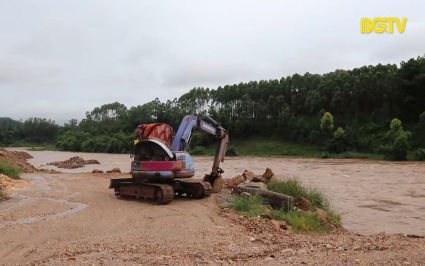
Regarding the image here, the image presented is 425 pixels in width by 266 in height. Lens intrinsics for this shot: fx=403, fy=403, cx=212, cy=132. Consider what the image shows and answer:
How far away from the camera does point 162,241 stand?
6316 mm

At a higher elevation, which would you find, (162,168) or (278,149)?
(278,149)

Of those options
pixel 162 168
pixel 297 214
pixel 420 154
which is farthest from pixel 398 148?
pixel 162 168

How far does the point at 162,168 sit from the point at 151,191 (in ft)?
2.09

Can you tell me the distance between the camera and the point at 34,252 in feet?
18.7

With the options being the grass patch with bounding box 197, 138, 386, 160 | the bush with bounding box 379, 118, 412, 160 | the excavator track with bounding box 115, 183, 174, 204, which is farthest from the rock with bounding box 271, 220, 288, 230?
the grass patch with bounding box 197, 138, 386, 160

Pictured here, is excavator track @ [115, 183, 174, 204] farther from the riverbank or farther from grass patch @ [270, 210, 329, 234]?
Result: the riverbank

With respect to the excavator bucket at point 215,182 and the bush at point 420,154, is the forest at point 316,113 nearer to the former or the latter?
the bush at point 420,154

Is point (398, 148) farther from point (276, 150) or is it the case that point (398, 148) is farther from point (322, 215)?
point (322, 215)

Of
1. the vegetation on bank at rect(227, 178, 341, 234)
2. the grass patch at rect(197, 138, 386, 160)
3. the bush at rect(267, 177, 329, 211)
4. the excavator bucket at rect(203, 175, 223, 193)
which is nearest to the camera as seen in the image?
the vegetation on bank at rect(227, 178, 341, 234)

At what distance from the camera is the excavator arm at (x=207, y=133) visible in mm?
11258

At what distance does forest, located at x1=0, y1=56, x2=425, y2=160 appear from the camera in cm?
4941

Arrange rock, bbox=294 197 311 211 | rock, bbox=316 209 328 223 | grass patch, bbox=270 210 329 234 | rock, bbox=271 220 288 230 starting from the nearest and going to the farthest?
rock, bbox=271 220 288 230 < grass patch, bbox=270 210 329 234 < rock, bbox=316 209 328 223 < rock, bbox=294 197 311 211

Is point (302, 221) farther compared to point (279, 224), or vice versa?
point (302, 221)

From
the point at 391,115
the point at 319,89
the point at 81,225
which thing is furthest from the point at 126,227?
the point at 319,89
